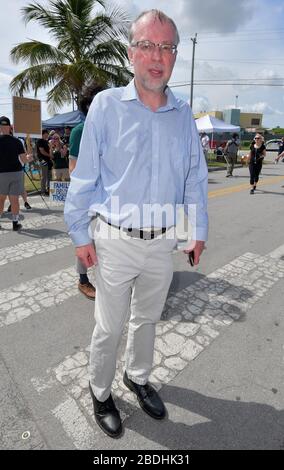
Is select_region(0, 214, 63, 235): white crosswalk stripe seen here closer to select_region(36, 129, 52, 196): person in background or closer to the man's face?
select_region(36, 129, 52, 196): person in background

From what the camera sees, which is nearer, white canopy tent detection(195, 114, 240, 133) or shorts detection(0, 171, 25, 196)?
shorts detection(0, 171, 25, 196)

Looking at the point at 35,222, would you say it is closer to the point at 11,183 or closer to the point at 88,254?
the point at 11,183

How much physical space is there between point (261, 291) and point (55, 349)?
246 cm

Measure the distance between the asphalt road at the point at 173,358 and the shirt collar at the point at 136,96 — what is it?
6.17ft

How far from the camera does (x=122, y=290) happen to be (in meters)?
1.95

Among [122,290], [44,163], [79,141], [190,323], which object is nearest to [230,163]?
[44,163]

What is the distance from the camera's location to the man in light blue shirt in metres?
1.78

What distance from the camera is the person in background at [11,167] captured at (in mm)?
6156

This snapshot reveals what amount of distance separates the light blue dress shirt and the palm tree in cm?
1232

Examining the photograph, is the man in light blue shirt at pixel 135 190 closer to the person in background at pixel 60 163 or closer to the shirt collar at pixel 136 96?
the shirt collar at pixel 136 96

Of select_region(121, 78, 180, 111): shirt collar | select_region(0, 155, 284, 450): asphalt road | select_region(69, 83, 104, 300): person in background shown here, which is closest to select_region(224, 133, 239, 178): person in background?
select_region(0, 155, 284, 450): asphalt road

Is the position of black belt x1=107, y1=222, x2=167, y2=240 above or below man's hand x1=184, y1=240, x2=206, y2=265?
above

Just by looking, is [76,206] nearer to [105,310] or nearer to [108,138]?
[108,138]
